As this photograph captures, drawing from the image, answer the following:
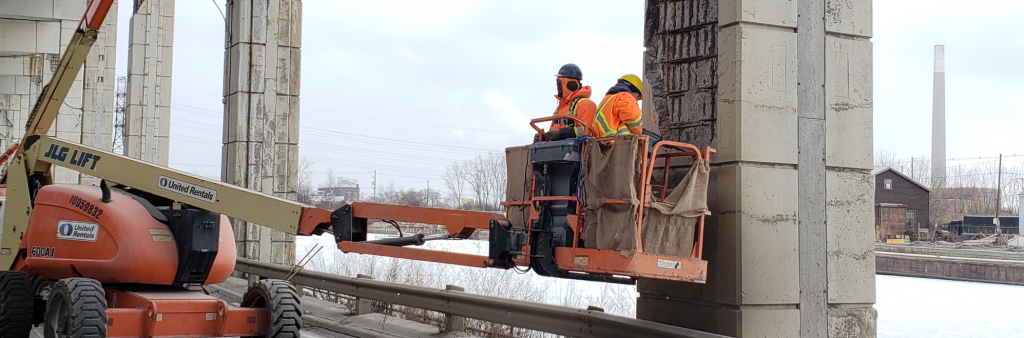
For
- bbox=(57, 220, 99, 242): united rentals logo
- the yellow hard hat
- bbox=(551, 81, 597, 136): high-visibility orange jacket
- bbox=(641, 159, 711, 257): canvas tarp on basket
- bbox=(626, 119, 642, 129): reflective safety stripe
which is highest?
the yellow hard hat

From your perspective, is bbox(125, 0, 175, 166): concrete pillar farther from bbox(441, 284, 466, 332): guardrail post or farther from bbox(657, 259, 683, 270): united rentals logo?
bbox(657, 259, 683, 270): united rentals logo

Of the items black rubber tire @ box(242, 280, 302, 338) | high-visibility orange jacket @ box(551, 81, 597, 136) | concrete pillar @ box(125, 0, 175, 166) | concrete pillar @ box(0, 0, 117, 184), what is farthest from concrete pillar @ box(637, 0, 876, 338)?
concrete pillar @ box(125, 0, 175, 166)

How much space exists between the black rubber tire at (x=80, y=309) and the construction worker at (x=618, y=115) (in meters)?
4.08

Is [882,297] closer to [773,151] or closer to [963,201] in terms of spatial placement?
[773,151]

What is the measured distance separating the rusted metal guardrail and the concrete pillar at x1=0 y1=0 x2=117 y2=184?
1594cm

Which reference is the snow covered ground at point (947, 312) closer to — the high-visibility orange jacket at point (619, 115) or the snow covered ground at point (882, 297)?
the snow covered ground at point (882, 297)

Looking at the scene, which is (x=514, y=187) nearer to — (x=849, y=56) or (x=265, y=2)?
(x=849, y=56)

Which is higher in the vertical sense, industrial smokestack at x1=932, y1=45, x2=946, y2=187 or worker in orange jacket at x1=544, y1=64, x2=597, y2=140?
industrial smokestack at x1=932, y1=45, x2=946, y2=187

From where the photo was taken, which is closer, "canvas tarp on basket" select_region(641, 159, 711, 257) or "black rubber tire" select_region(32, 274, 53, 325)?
"canvas tarp on basket" select_region(641, 159, 711, 257)

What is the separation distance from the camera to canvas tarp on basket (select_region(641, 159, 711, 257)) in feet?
20.2

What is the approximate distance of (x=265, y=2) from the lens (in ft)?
50.6

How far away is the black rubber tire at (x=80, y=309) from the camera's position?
6.69 meters

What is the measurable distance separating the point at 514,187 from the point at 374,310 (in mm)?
5020

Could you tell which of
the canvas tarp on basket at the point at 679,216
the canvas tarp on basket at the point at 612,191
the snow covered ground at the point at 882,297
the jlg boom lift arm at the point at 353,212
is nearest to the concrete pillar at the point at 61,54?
the snow covered ground at the point at 882,297
